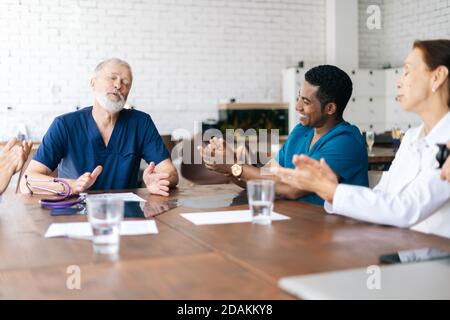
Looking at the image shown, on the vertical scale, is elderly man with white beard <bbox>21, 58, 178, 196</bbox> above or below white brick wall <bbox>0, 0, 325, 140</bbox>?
below

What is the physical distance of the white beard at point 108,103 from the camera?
2963 mm

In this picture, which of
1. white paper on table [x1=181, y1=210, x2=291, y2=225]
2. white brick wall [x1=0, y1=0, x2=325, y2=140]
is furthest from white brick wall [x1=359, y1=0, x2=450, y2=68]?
white paper on table [x1=181, y1=210, x2=291, y2=225]

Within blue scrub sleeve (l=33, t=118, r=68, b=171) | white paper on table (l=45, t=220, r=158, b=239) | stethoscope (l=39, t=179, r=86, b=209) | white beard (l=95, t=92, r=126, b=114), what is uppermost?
white beard (l=95, t=92, r=126, b=114)

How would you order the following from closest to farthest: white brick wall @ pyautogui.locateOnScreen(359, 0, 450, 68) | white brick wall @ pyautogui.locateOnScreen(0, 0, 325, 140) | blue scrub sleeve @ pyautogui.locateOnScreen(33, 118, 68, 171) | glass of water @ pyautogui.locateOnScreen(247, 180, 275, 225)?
glass of water @ pyautogui.locateOnScreen(247, 180, 275, 225)
blue scrub sleeve @ pyautogui.locateOnScreen(33, 118, 68, 171)
white brick wall @ pyautogui.locateOnScreen(0, 0, 325, 140)
white brick wall @ pyautogui.locateOnScreen(359, 0, 450, 68)

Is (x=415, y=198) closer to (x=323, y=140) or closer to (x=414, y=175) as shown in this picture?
(x=414, y=175)

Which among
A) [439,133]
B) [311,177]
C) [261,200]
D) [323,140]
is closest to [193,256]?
[261,200]

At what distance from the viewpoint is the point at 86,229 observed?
63.0 inches

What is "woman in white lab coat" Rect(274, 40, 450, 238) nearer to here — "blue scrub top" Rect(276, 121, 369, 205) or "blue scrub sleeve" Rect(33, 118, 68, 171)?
"blue scrub top" Rect(276, 121, 369, 205)

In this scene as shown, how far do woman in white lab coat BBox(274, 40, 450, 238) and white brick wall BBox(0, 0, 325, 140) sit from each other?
5.50 m

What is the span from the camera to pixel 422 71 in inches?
71.9

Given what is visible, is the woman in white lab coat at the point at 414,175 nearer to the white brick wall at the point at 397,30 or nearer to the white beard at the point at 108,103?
the white beard at the point at 108,103

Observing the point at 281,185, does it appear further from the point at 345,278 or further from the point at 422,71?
the point at 345,278

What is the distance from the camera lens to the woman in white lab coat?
62.9 inches

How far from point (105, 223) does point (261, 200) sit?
0.51m
